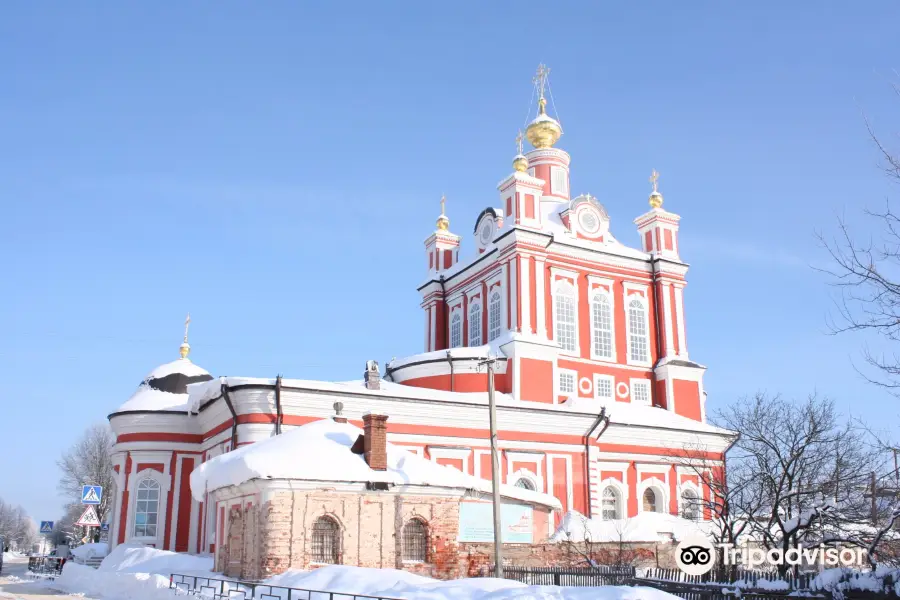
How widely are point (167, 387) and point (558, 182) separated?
21437 mm

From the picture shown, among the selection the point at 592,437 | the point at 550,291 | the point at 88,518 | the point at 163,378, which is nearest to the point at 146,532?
the point at 163,378

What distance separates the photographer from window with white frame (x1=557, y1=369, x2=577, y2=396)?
3494 centimetres

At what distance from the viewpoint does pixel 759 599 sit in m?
13.3

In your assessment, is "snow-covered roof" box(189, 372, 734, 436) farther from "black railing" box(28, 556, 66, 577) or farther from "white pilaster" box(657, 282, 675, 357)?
"black railing" box(28, 556, 66, 577)

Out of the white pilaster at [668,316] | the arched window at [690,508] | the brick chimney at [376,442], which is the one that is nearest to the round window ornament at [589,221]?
the white pilaster at [668,316]

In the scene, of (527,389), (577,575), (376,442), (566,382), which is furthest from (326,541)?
(566,382)

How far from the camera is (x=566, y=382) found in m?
35.1

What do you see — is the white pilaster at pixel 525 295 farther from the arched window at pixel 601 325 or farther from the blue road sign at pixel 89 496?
the blue road sign at pixel 89 496

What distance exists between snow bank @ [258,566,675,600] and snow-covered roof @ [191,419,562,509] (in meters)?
2.32

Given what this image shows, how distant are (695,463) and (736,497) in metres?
8.54

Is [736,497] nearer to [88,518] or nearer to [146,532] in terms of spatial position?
[88,518]

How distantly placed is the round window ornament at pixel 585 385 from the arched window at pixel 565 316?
139 cm

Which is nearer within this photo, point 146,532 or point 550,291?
point 146,532

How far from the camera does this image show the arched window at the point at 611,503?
101ft
